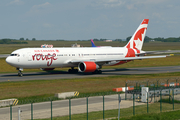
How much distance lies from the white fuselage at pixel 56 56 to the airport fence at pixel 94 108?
19.7m

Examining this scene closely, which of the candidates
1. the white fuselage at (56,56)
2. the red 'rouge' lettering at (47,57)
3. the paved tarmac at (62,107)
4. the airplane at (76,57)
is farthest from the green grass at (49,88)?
the red 'rouge' lettering at (47,57)

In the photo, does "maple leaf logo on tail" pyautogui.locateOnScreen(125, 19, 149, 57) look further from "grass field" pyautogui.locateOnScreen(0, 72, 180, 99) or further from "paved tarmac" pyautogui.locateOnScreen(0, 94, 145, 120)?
"paved tarmac" pyautogui.locateOnScreen(0, 94, 145, 120)

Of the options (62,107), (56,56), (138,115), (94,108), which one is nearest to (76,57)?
(56,56)

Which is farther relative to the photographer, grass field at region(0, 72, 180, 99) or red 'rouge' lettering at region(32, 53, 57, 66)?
red 'rouge' lettering at region(32, 53, 57, 66)

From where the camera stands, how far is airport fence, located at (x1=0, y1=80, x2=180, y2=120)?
80.2ft

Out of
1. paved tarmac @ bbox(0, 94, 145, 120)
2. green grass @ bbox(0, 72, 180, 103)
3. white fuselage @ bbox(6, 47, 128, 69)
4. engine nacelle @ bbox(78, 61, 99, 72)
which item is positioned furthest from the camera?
engine nacelle @ bbox(78, 61, 99, 72)

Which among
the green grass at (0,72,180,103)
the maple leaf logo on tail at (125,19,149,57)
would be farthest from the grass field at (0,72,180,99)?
the maple leaf logo on tail at (125,19,149,57)

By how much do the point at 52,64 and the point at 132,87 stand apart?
886 inches

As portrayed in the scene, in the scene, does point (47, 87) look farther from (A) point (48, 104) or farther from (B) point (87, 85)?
(A) point (48, 104)

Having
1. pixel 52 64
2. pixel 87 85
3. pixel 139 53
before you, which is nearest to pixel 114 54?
pixel 139 53

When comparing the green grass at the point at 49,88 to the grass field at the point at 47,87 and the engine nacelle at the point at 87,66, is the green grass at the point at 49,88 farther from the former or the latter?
the engine nacelle at the point at 87,66

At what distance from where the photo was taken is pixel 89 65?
181 ft

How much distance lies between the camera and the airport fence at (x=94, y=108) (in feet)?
80.2

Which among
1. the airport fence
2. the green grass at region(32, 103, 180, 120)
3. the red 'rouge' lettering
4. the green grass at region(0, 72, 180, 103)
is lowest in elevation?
the green grass at region(32, 103, 180, 120)
